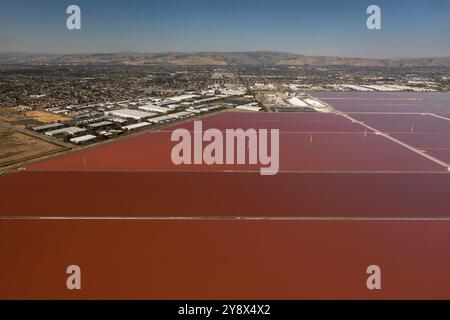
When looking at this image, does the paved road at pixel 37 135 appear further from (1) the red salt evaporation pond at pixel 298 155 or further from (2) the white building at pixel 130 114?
(2) the white building at pixel 130 114

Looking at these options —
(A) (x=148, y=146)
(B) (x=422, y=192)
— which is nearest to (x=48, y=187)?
(A) (x=148, y=146)

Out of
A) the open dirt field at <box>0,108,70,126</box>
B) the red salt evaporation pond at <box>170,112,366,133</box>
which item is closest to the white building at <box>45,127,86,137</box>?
the open dirt field at <box>0,108,70,126</box>

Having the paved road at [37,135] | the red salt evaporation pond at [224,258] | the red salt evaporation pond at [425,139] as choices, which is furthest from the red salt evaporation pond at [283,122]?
the red salt evaporation pond at [224,258]

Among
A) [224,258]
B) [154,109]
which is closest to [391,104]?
[154,109]

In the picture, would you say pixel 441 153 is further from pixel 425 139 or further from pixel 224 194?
pixel 224 194

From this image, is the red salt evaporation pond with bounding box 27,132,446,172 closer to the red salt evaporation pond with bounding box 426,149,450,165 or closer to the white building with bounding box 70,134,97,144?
the red salt evaporation pond with bounding box 426,149,450,165

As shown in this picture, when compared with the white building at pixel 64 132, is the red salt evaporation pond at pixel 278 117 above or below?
above

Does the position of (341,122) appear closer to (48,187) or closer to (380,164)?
(380,164)
